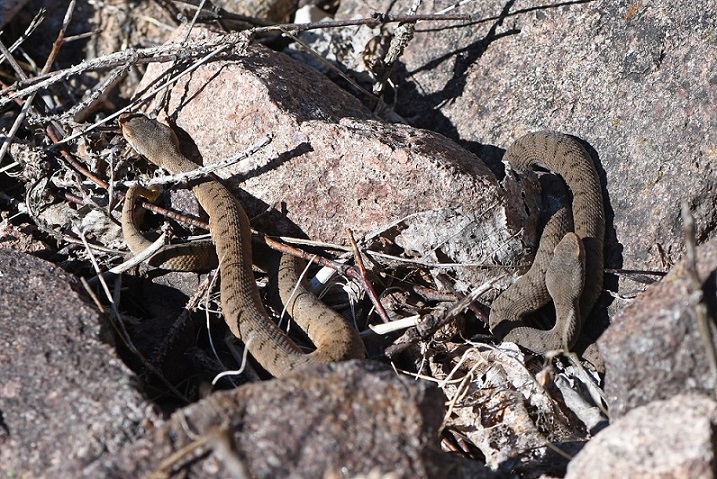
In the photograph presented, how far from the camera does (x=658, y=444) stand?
8.81 feet

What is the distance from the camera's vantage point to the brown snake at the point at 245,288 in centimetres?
402

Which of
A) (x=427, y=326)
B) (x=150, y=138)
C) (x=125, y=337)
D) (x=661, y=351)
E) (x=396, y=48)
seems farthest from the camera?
(x=396, y=48)

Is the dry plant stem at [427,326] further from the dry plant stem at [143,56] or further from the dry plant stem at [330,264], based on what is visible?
the dry plant stem at [143,56]

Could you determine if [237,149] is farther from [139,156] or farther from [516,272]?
[516,272]

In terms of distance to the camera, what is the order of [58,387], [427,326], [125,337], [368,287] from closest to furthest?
[58,387] < [125,337] < [427,326] < [368,287]

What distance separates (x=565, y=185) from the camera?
5.00 m

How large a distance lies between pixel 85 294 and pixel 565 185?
310cm

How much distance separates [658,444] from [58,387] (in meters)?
2.36

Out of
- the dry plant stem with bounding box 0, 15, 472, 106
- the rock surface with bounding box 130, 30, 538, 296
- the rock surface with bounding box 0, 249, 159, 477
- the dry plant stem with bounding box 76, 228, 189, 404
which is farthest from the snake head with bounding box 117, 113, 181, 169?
the rock surface with bounding box 0, 249, 159, 477

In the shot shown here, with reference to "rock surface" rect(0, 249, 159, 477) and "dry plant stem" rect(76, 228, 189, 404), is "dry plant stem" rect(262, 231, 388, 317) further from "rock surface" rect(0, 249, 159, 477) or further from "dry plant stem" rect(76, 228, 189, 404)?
"rock surface" rect(0, 249, 159, 477)

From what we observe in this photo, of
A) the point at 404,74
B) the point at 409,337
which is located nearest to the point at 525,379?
the point at 409,337

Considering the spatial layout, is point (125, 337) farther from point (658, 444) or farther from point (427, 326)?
point (658, 444)

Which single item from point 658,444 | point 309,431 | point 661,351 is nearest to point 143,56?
point 309,431

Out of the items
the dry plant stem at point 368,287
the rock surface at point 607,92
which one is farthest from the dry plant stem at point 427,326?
the rock surface at point 607,92
